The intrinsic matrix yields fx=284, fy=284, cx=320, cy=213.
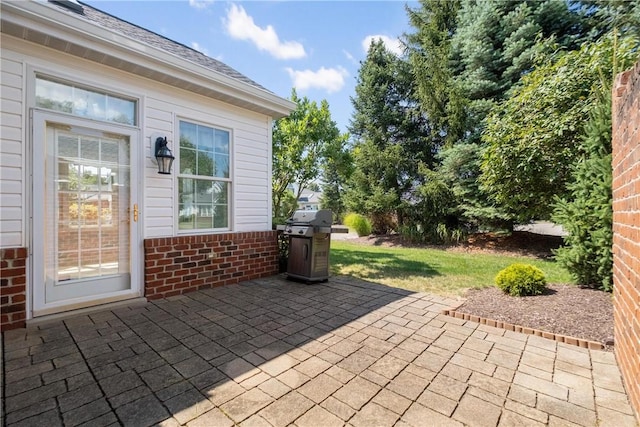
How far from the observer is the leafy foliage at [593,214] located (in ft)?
11.3

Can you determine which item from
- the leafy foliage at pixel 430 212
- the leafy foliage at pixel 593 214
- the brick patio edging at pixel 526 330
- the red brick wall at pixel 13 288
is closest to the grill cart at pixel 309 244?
the brick patio edging at pixel 526 330

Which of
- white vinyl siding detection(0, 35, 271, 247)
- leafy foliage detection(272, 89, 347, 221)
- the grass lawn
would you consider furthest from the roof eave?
leafy foliage detection(272, 89, 347, 221)

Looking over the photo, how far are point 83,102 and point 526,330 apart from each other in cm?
549

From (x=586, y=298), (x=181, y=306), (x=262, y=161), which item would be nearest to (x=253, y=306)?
(x=181, y=306)

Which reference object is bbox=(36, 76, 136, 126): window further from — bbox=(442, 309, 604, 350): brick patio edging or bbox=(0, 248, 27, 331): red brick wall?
bbox=(442, 309, 604, 350): brick patio edging

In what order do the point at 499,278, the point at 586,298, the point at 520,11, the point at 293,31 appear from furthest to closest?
1. the point at 520,11
2. the point at 293,31
3. the point at 499,278
4. the point at 586,298

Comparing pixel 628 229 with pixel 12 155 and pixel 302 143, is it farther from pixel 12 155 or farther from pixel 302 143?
pixel 302 143

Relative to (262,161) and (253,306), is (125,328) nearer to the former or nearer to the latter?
(253,306)

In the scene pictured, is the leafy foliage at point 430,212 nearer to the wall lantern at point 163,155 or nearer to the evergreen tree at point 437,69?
the evergreen tree at point 437,69

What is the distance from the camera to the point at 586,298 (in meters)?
3.49

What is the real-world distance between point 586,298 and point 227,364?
4.19 metres

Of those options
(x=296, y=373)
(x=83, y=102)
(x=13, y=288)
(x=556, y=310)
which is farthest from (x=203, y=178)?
(x=556, y=310)

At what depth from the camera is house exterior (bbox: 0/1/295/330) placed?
2869 millimetres

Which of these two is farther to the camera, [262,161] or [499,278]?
[262,161]
